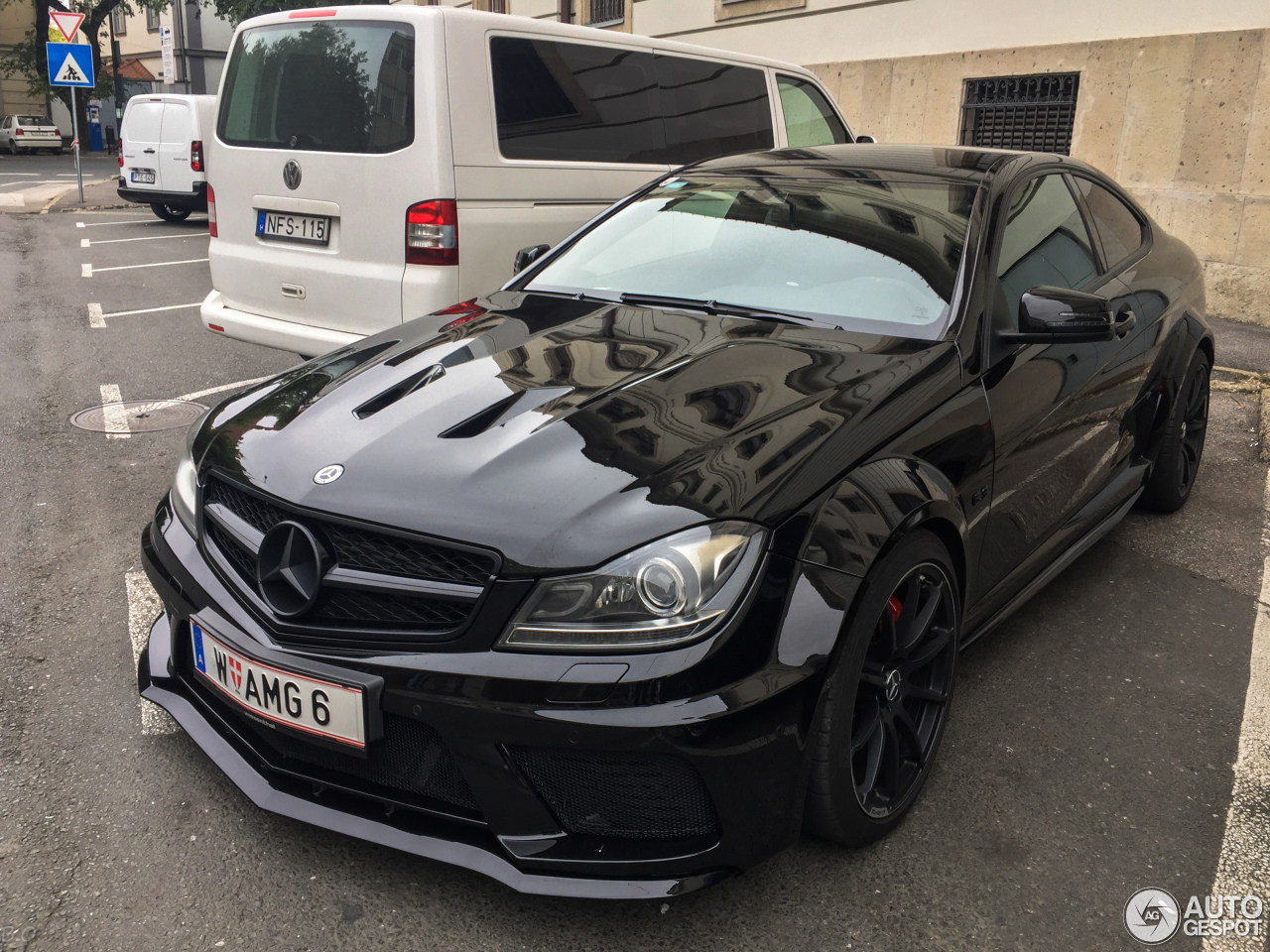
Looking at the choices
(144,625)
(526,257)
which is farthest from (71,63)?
(144,625)

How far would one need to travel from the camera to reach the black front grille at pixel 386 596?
209 centimetres

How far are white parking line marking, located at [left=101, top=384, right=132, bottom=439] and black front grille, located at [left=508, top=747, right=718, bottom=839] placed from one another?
4.24m

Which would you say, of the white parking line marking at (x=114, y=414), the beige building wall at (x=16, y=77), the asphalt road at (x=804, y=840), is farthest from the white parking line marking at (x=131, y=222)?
the beige building wall at (x=16, y=77)

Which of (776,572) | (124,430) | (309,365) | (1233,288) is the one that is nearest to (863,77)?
(1233,288)

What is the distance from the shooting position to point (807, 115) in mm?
7723

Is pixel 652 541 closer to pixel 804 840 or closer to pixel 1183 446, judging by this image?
pixel 804 840

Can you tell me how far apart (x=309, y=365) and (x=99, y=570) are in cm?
135

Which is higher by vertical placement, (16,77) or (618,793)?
(16,77)

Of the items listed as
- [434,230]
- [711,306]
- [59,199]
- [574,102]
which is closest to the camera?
[711,306]

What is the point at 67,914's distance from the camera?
2203 mm

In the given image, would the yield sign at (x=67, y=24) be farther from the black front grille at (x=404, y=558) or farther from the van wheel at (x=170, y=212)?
the black front grille at (x=404, y=558)

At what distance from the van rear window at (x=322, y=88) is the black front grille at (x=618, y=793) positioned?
12.0 feet

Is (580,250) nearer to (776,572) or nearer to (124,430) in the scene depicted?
(776,572)

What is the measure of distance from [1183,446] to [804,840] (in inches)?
118
